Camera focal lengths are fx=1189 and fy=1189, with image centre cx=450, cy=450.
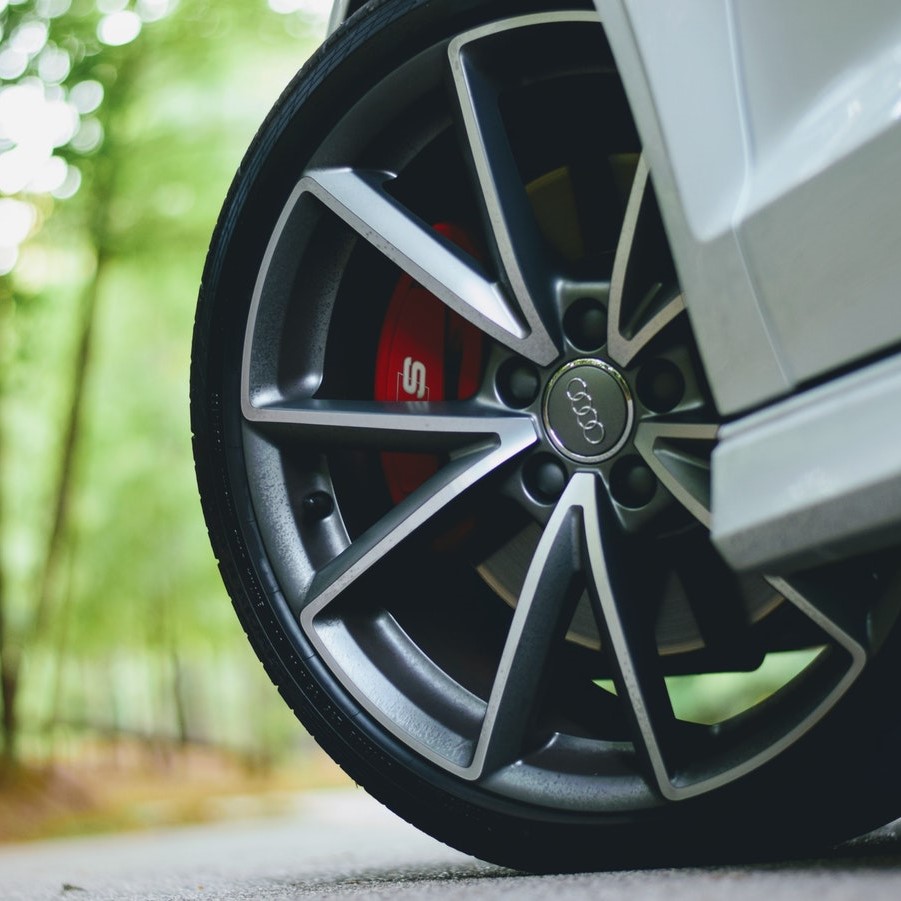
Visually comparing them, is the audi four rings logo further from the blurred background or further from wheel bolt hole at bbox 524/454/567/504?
the blurred background

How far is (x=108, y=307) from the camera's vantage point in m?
11.8

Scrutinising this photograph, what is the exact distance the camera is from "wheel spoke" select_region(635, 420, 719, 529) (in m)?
1.57

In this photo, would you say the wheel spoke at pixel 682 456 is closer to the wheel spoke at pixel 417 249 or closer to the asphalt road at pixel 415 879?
the wheel spoke at pixel 417 249

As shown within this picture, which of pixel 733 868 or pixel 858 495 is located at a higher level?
pixel 858 495

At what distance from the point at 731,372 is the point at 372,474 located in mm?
861

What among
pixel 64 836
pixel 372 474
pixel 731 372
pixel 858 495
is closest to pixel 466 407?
pixel 372 474

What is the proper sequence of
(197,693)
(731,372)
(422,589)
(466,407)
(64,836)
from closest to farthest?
(731,372), (466,407), (422,589), (64,836), (197,693)

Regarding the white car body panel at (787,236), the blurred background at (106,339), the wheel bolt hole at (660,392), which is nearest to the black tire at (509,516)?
the wheel bolt hole at (660,392)

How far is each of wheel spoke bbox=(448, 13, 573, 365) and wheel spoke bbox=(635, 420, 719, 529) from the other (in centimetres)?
18

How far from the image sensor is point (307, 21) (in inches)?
412

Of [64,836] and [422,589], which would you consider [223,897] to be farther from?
[64,836]

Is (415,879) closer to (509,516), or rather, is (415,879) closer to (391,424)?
(509,516)

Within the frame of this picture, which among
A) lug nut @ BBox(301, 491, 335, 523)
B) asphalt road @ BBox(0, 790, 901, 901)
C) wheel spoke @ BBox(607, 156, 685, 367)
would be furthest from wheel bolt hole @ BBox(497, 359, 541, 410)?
asphalt road @ BBox(0, 790, 901, 901)

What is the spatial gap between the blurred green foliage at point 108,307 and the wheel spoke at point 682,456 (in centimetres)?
599
